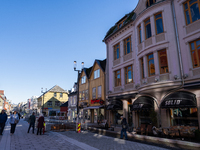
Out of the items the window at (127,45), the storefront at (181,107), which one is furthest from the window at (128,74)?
the storefront at (181,107)

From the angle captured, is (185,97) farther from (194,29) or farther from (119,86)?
(119,86)

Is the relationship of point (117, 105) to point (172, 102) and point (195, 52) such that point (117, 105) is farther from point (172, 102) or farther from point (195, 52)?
point (195, 52)

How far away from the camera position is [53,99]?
6025 cm

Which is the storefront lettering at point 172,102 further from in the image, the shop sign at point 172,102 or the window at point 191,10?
the window at point 191,10

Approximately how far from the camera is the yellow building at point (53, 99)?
5845 centimetres

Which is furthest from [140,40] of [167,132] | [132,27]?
[167,132]

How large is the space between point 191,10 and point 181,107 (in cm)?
752

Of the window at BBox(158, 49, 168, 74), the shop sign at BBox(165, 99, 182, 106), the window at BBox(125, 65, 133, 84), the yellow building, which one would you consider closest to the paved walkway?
the shop sign at BBox(165, 99, 182, 106)

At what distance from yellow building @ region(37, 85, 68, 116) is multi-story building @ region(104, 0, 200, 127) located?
46306mm

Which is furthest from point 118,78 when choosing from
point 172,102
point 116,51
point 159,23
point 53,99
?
point 53,99

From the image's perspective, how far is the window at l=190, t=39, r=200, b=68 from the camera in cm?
1145

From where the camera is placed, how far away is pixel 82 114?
30.1 m

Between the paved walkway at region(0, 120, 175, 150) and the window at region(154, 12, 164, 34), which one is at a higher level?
the window at region(154, 12, 164, 34)

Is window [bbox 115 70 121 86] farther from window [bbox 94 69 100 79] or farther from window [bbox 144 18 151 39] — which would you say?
window [bbox 144 18 151 39]
